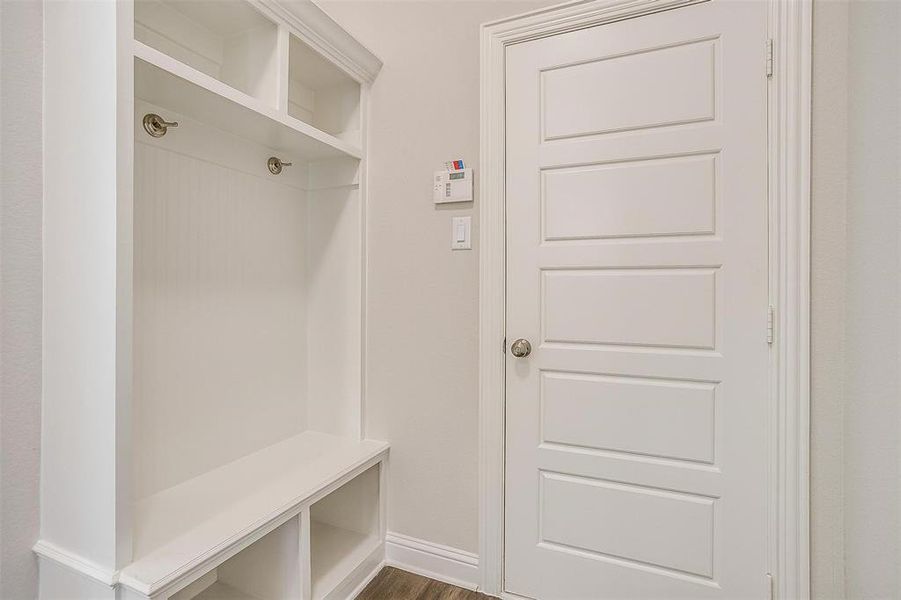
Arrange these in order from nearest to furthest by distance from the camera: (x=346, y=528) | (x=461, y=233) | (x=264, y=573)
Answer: (x=264, y=573)
(x=461, y=233)
(x=346, y=528)

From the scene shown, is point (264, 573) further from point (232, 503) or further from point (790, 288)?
point (790, 288)

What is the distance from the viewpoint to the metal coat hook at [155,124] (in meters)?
1.36

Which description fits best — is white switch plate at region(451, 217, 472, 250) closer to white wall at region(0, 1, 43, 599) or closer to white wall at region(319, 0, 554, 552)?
white wall at region(319, 0, 554, 552)

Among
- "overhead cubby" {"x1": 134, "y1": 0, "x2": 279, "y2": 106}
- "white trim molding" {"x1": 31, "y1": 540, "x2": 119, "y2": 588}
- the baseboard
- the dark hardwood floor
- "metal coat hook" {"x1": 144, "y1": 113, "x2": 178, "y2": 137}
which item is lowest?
the dark hardwood floor

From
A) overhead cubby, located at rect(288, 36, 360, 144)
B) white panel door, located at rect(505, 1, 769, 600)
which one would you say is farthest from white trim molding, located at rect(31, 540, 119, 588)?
overhead cubby, located at rect(288, 36, 360, 144)

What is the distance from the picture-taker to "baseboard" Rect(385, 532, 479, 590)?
172 cm

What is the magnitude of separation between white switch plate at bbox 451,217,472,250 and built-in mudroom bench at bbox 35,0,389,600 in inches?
17.3

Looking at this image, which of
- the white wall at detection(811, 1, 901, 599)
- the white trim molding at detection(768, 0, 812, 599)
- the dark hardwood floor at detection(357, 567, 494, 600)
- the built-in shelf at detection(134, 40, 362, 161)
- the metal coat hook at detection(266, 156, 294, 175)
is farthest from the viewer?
the metal coat hook at detection(266, 156, 294, 175)

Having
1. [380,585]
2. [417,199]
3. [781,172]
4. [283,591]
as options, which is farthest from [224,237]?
[781,172]

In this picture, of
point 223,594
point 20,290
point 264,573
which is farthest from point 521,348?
point 20,290

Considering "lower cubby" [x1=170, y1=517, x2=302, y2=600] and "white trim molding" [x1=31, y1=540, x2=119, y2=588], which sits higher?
"white trim molding" [x1=31, y1=540, x2=119, y2=588]

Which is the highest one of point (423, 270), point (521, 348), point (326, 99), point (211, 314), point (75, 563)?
point (326, 99)

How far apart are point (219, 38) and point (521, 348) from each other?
5.22 feet

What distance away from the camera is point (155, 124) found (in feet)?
4.50
